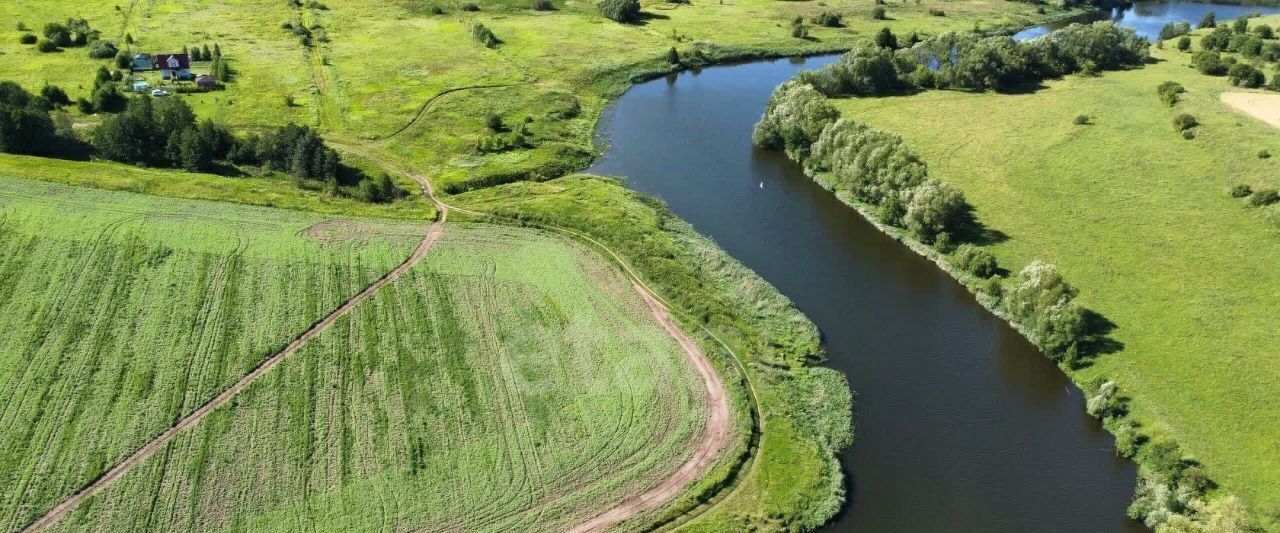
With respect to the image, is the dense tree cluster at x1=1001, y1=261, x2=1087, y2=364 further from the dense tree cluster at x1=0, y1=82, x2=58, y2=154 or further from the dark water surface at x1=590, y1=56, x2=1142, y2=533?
the dense tree cluster at x1=0, y1=82, x2=58, y2=154

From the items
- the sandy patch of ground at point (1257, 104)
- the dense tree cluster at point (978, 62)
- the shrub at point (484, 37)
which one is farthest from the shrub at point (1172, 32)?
the shrub at point (484, 37)

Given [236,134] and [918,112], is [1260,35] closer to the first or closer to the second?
[918,112]

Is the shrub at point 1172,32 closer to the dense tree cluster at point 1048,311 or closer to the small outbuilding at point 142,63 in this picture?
the dense tree cluster at point 1048,311

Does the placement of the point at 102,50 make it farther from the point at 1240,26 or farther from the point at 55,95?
the point at 1240,26

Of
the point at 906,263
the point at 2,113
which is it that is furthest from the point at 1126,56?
the point at 2,113

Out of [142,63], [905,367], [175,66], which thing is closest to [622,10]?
[175,66]

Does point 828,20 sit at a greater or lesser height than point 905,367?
greater

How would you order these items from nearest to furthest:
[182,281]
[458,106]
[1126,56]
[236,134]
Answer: [182,281] < [236,134] < [458,106] < [1126,56]
